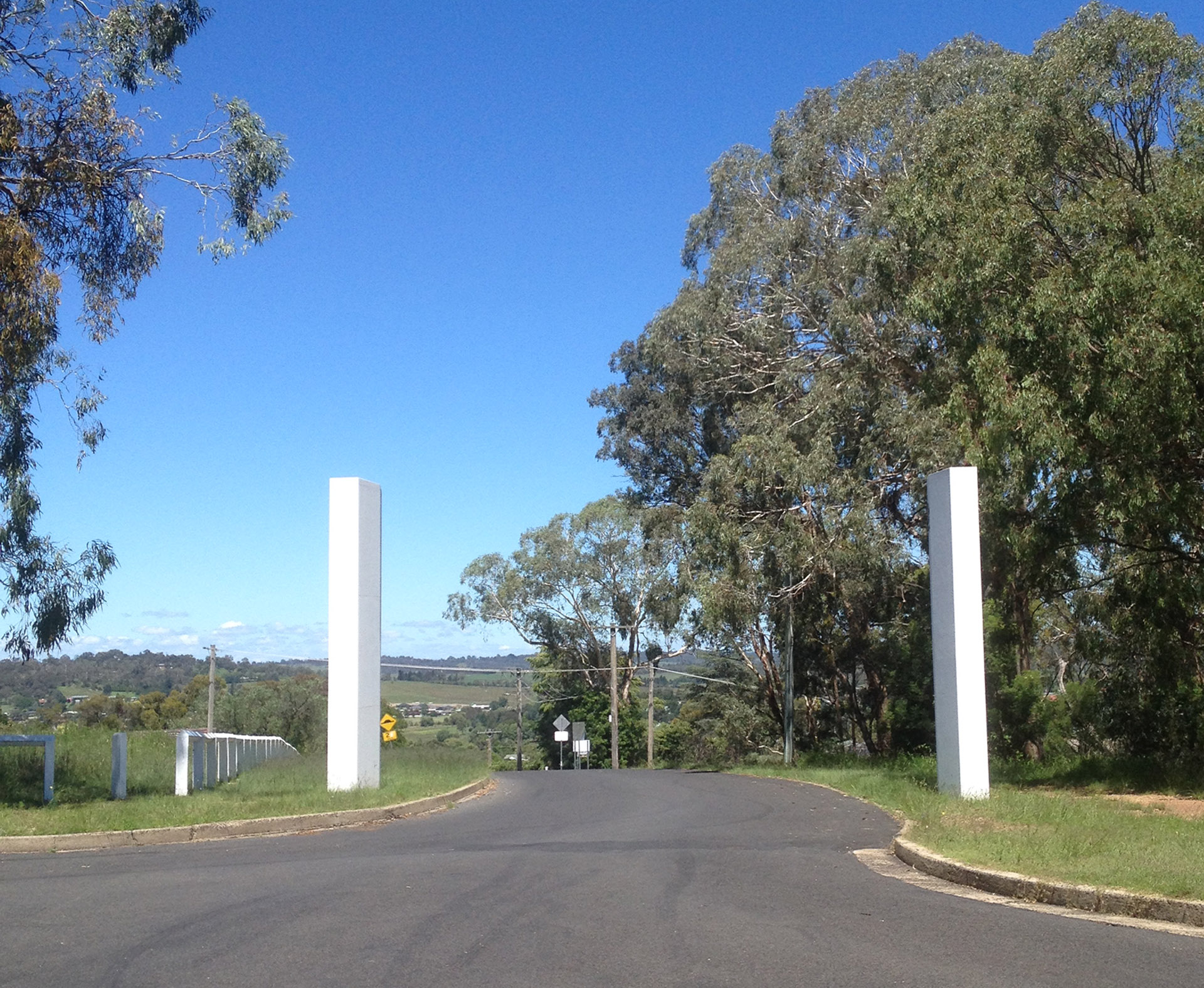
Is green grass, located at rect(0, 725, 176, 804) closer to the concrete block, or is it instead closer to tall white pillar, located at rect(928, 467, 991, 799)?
the concrete block

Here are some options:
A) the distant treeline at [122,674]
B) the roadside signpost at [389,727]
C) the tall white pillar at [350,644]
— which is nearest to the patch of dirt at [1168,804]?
the tall white pillar at [350,644]

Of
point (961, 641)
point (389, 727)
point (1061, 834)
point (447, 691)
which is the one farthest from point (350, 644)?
point (447, 691)

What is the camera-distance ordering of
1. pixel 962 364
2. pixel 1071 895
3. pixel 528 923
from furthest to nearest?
pixel 962 364 < pixel 1071 895 < pixel 528 923

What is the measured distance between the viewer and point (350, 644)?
53.4 feet

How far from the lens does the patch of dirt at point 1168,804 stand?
44.7 ft

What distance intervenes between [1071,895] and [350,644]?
10.7 m

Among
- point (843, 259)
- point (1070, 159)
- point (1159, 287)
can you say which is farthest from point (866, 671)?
point (1159, 287)

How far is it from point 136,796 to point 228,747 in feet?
17.1

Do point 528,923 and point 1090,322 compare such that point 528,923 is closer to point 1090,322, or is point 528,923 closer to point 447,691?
point 1090,322

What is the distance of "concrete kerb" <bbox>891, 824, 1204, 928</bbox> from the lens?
766cm

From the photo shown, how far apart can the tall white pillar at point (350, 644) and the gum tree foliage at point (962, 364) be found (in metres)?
9.77

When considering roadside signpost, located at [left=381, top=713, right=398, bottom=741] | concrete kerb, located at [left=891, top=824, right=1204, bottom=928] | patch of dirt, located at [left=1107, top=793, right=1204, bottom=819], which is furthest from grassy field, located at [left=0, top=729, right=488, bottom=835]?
roadside signpost, located at [left=381, top=713, right=398, bottom=741]

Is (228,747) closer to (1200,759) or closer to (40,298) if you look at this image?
(40,298)

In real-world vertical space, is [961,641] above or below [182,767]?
above
